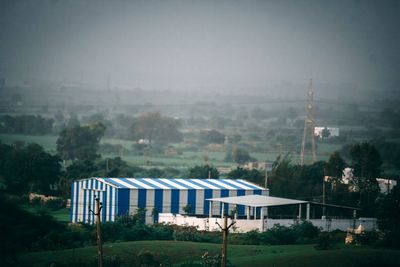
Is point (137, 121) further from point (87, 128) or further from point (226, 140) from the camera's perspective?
point (87, 128)

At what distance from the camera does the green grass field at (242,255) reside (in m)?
34.6

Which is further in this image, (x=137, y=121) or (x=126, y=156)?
(x=137, y=121)

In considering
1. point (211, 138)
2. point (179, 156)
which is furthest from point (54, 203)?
point (211, 138)

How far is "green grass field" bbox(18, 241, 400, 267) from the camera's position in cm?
3457

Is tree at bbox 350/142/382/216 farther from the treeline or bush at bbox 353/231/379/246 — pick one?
the treeline

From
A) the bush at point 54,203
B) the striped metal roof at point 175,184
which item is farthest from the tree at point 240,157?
the striped metal roof at point 175,184

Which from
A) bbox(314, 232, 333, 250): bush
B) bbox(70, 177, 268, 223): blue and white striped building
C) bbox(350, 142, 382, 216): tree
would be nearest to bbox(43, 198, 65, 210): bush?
bbox(70, 177, 268, 223): blue and white striped building

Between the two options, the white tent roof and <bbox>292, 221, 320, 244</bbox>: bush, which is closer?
<bbox>292, 221, 320, 244</bbox>: bush

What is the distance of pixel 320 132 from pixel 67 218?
78.2 metres

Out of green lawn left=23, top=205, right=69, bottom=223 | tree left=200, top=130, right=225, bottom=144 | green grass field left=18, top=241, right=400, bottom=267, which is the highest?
tree left=200, top=130, right=225, bottom=144

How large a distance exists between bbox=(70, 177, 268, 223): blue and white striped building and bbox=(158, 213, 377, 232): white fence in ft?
8.20

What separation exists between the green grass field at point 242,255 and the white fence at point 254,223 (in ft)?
16.6

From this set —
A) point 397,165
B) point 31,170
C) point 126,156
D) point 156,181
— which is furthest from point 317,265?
point 126,156

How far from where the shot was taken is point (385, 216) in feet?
159
